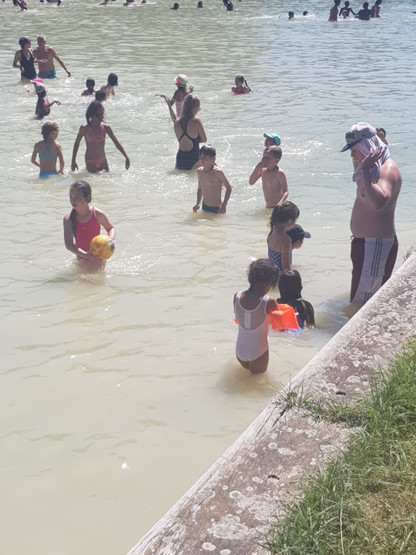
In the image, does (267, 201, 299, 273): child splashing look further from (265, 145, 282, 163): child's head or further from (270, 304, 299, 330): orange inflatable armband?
(265, 145, 282, 163): child's head

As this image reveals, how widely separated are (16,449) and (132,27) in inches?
1171

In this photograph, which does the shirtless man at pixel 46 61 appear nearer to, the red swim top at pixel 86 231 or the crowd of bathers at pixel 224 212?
the crowd of bathers at pixel 224 212

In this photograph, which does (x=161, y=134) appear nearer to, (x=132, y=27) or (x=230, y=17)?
(x=132, y=27)

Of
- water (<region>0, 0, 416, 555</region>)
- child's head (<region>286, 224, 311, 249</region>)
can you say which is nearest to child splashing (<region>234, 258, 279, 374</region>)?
water (<region>0, 0, 416, 555</region>)

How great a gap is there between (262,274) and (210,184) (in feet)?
14.7

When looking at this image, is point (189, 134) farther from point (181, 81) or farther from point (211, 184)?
point (181, 81)

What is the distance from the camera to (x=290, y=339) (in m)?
6.43

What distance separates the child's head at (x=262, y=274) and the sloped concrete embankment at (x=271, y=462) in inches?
A: 45.5

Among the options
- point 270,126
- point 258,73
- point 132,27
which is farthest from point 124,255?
point 132,27

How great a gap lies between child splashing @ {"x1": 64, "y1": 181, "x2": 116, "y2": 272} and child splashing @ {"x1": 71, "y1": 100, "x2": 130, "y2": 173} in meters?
3.76

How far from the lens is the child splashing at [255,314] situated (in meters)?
5.39

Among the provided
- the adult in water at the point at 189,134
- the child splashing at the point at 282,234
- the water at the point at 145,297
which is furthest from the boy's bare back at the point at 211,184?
the child splashing at the point at 282,234

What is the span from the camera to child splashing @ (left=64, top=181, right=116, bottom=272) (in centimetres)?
756

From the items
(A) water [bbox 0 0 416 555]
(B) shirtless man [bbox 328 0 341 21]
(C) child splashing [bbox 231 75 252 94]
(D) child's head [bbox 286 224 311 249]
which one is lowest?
(A) water [bbox 0 0 416 555]
